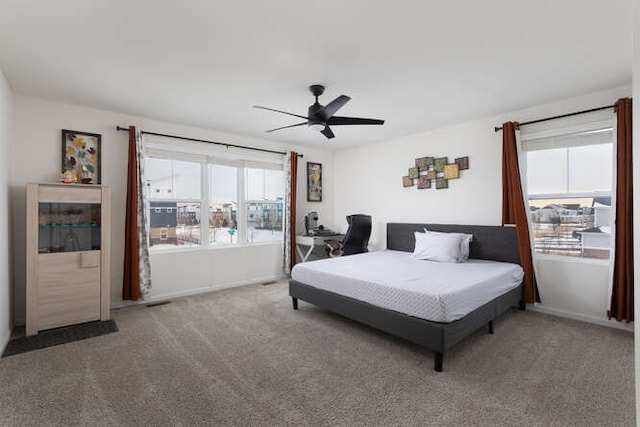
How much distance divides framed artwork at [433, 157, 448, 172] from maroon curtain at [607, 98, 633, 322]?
6.00 ft

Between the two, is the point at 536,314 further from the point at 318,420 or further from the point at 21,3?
the point at 21,3

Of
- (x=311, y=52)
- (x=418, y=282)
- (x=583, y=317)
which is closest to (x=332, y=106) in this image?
(x=311, y=52)

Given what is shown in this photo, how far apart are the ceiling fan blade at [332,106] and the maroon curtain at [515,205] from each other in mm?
2281

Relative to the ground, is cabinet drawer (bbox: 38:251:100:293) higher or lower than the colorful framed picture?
lower

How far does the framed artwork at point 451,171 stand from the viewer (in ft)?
14.2

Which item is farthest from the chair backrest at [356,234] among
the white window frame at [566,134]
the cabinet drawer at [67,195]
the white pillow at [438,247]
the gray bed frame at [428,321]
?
the cabinet drawer at [67,195]

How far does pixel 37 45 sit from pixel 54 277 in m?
2.12

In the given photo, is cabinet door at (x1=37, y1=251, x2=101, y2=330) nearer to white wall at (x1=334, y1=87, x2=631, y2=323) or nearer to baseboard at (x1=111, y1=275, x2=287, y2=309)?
baseboard at (x1=111, y1=275, x2=287, y2=309)

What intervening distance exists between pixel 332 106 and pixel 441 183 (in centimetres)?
244

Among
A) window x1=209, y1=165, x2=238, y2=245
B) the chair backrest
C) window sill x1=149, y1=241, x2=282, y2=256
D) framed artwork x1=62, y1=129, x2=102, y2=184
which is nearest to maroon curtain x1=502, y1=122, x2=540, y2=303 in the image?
the chair backrest

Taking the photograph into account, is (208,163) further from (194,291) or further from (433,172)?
(433,172)

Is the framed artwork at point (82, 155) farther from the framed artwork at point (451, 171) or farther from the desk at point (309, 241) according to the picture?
the framed artwork at point (451, 171)

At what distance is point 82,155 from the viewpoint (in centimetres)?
355

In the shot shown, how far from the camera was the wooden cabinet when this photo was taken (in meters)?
2.97
